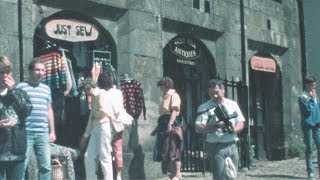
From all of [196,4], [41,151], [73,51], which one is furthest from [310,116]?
[41,151]

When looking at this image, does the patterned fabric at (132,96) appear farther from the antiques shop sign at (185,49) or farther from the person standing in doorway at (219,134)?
the person standing in doorway at (219,134)

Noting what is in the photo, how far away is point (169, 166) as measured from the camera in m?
9.77

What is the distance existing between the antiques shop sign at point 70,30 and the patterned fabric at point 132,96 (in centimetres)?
108

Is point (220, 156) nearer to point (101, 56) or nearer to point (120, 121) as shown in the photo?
point (120, 121)

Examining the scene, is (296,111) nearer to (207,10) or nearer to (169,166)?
(207,10)

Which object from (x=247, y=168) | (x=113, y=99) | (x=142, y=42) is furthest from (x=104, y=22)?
(x=247, y=168)

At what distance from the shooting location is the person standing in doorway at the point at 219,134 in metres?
7.02

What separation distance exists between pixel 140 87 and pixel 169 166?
177 centimetres

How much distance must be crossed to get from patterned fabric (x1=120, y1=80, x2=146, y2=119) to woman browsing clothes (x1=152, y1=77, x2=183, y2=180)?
36.5 inches

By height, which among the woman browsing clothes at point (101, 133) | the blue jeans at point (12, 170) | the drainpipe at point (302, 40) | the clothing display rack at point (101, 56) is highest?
the drainpipe at point (302, 40)

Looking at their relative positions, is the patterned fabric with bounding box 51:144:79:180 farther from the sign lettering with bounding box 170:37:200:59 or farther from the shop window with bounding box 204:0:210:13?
the shop window with bounding box 204:0:210:13

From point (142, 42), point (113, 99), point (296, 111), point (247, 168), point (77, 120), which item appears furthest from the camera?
point (296, 111)

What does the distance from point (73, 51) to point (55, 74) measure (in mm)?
1266

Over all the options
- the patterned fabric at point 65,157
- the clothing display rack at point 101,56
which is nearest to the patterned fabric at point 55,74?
the patterned fabric at point 65,157
